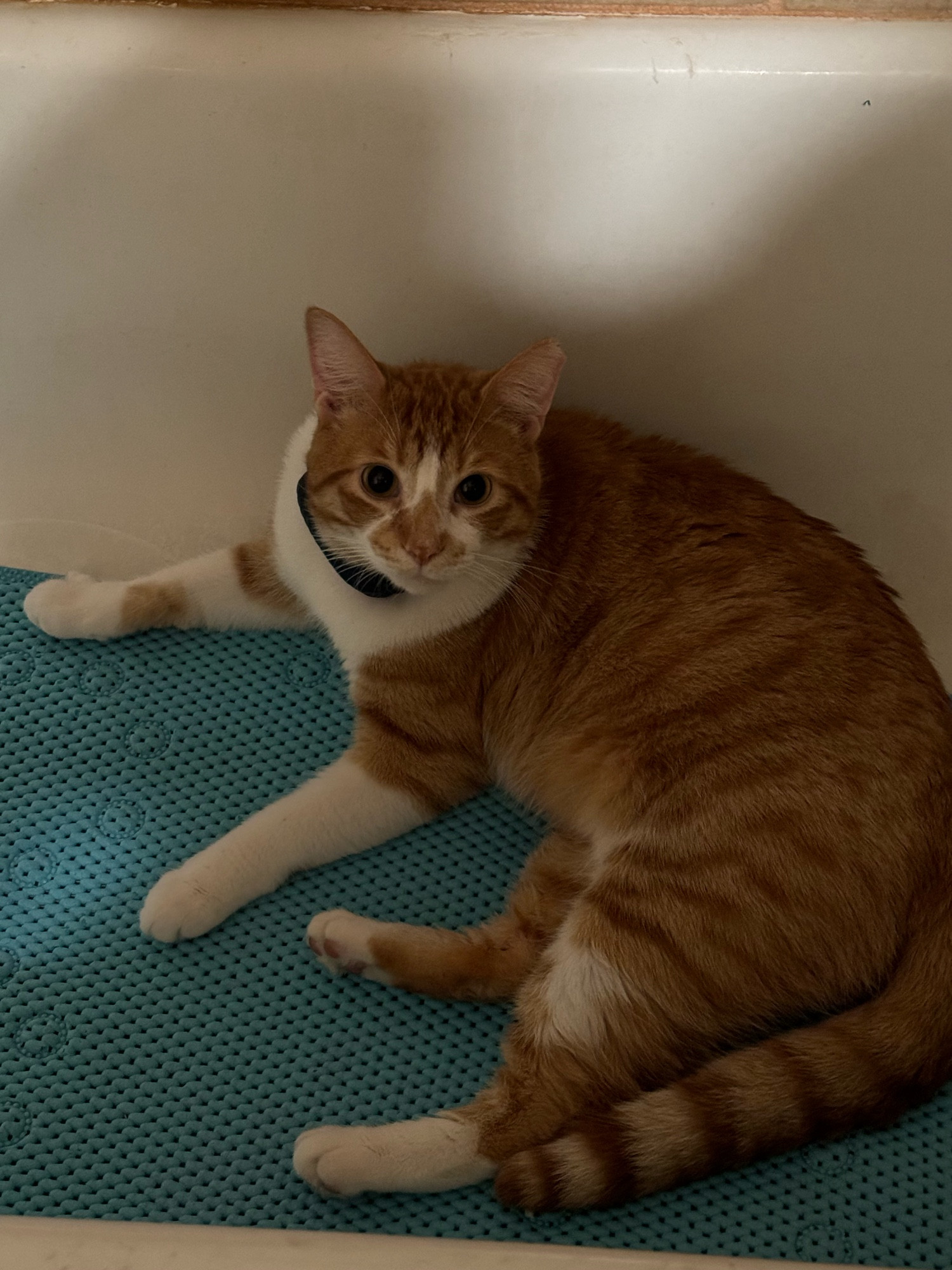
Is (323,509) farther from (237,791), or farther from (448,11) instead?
(448,11)

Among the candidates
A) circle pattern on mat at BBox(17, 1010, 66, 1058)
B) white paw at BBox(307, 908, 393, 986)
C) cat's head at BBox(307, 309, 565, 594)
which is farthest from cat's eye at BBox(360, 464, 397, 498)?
circle pattern on mat at BBox(17, 1010, 66, 1058)

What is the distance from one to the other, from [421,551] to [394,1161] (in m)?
0.69

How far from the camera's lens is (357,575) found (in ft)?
4.83

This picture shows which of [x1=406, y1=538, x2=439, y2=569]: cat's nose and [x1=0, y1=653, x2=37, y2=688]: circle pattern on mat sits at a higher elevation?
[x1=406, y1=538, x2=439, y2=569]: cat's nose

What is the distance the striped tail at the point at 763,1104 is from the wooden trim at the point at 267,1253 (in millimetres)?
262

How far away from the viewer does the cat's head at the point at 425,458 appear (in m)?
1.35

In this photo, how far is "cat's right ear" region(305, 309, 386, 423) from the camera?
132 centimetres

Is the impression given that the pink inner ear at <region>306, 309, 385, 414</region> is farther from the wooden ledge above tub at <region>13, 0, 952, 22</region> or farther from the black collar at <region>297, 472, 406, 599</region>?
the wooden ledge above tub at <region>13, 0, 952, 22</region>

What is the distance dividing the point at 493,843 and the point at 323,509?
555mm

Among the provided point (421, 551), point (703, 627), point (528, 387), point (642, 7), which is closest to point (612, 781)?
point (703, 627)

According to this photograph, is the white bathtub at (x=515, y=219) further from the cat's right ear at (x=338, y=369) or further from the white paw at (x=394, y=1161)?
the white paw at (x=394, y=1161)

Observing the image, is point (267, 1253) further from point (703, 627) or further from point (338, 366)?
point (338, 366)

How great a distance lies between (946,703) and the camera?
1.37 meters

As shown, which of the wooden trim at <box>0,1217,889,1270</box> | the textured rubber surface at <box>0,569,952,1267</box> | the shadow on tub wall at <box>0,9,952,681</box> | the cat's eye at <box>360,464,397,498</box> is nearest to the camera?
the wooden trim at <box>0,1217,889,1270</box>
